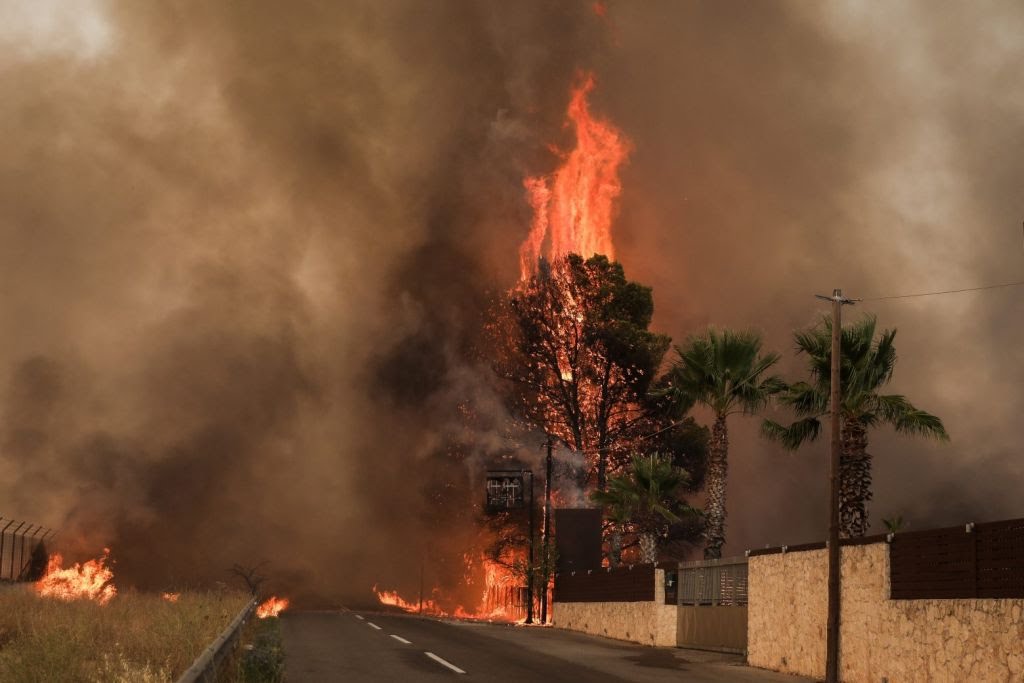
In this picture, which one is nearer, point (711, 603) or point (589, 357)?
point (711, 603)

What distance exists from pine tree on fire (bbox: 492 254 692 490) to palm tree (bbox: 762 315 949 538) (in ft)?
133

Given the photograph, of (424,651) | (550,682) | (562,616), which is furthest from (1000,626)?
Result: (562,616)

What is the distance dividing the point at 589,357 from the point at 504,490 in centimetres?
1068

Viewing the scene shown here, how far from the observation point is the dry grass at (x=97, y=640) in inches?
506

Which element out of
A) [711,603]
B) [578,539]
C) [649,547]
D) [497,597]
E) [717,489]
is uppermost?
[717,489]

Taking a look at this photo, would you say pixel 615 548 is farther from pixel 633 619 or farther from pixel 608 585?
pixel 633 619

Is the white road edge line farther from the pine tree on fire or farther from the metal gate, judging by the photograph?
the pine tree on fire

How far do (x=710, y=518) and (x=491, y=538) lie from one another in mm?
41645

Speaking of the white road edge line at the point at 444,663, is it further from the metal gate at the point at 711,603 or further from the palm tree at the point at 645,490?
the palm tree at the point at 645,490

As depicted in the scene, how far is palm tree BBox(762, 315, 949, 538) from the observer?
3053cm

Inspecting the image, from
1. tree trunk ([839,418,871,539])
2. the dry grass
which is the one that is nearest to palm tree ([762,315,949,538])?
tree trunk ([839,418,871,539])

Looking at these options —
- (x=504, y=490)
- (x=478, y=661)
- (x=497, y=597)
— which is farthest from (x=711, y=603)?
(x=497, y=597)

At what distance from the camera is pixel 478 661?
847 inches

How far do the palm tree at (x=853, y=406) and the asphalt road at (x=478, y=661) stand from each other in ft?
21.1
